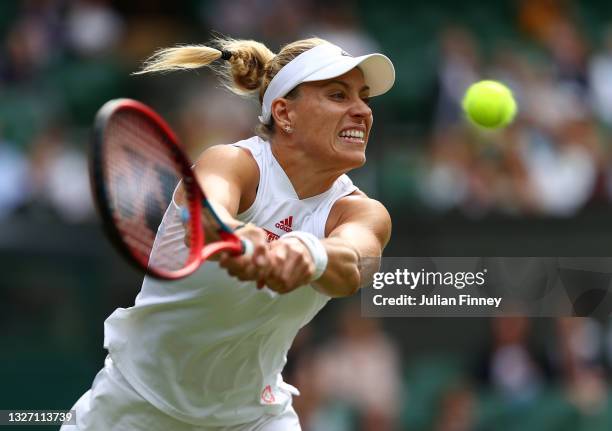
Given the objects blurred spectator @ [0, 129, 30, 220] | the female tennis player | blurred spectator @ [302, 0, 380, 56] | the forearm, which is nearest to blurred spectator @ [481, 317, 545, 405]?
blurred spectator @ [302, 0, 380, 56]

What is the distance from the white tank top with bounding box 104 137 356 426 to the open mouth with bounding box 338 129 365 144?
22 centimetres

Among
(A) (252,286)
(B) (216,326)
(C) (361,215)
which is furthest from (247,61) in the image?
(B) (216,326)

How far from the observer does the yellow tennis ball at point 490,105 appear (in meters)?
5.63

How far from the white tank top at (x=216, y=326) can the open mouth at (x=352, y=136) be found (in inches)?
8.5

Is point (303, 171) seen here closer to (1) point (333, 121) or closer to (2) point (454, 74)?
(1) point (333, 121)

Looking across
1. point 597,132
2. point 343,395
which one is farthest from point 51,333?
point 597,132

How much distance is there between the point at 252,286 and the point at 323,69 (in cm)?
85

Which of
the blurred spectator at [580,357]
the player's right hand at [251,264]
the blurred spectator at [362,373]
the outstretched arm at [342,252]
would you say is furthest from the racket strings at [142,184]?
the blurred spectator at [580,357]

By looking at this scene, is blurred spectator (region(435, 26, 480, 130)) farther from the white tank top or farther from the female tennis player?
the white tank top

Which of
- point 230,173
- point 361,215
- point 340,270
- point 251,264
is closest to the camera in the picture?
point 251,264

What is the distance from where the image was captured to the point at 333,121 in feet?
14.6

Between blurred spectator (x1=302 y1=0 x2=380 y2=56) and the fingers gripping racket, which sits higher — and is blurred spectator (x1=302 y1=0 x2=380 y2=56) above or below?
above

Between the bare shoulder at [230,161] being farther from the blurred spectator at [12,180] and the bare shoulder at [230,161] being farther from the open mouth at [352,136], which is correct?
the blurred spectator at [12,180]

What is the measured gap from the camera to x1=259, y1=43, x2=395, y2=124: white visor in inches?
176
